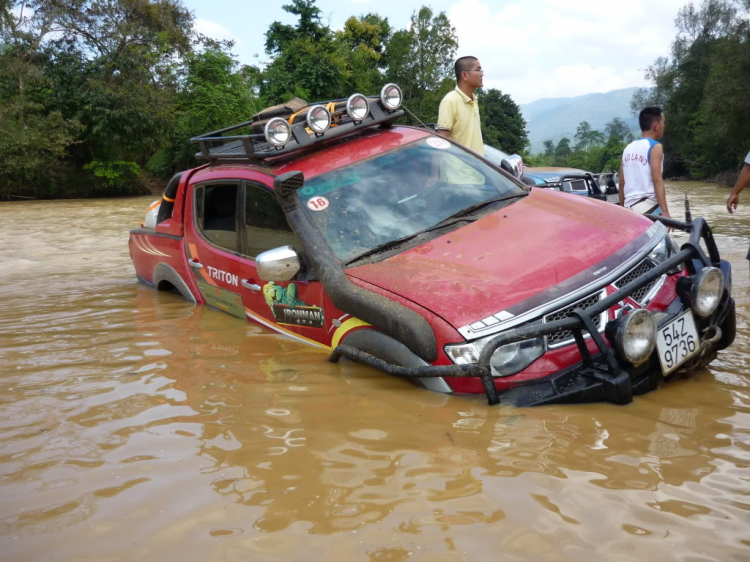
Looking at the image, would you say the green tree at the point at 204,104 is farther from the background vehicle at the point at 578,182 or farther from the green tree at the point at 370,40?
the background vehicle at the point at 578,182

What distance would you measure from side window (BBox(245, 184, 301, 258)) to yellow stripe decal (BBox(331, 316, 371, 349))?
2.17 ft

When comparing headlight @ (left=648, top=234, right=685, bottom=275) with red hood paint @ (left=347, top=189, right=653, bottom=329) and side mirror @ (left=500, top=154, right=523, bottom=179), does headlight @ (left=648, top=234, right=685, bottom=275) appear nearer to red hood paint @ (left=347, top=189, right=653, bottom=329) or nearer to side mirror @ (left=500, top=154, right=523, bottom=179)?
red hood paint @ (left=347, top=189, right=653, bottom=329)

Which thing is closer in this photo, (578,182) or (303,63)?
(578,182)

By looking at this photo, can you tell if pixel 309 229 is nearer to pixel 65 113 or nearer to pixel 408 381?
pixel 408 381

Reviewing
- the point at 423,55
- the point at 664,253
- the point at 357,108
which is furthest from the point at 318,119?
the point at 423,55

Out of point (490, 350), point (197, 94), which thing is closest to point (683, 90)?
point (197, 94)

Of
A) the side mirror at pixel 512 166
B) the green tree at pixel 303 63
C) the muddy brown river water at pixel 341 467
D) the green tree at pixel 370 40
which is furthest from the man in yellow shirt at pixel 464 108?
the green tree at pixel 370 40

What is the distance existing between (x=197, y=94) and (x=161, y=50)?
259 cm

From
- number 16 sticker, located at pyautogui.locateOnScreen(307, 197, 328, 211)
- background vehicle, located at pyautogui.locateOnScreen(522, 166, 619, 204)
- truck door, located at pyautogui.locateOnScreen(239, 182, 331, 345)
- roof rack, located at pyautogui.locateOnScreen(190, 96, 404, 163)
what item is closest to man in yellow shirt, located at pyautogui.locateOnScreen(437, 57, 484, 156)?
roof rack, located at pyautogui.locateOnScreen(190, 96, 404, 163)

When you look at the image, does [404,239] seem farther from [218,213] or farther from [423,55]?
[423,55]

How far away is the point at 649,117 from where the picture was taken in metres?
6.50

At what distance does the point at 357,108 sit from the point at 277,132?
26.5 inches

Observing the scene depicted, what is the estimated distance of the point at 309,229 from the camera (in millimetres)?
4195

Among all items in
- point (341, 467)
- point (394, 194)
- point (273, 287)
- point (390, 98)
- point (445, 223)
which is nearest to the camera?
point (341, 467)
